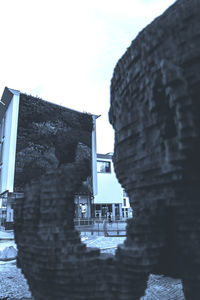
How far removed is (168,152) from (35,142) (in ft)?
85.3

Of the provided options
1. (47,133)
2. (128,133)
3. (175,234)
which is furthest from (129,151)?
(47,133)

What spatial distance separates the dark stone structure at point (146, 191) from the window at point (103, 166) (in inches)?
1363

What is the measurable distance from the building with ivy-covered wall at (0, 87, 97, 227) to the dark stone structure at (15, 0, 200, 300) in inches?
808

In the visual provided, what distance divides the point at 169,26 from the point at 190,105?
1419 mm

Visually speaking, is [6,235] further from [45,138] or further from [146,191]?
[146,191]

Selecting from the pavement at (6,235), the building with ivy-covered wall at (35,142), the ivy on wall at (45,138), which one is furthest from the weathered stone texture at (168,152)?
the ivy on wall at (45,138)

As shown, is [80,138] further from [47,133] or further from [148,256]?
[148,256]

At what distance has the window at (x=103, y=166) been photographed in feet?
129

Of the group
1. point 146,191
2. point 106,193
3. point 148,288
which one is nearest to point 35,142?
point 106,193

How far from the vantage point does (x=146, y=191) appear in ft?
12.5

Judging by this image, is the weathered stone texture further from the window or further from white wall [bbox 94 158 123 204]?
the window

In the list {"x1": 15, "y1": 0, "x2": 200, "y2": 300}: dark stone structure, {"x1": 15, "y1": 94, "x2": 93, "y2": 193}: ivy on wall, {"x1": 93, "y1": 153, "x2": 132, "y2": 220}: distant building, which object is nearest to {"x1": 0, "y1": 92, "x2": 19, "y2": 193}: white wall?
{"x1": 15, "y1": 94, "x2": 93, "y2": 193}: ivy on wall

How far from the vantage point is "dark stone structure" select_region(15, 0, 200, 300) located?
3320 mm

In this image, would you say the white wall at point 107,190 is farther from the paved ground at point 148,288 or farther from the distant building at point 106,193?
the paved ground at point 148,288
